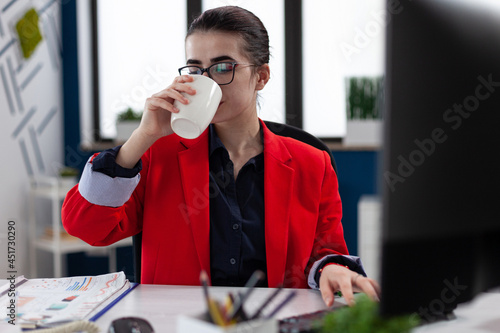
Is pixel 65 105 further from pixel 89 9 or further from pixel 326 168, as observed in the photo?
pixel 326 168

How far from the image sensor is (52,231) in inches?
118

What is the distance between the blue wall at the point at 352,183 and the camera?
3.13 meters

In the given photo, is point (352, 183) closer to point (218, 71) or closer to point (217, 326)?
point (218, 71)

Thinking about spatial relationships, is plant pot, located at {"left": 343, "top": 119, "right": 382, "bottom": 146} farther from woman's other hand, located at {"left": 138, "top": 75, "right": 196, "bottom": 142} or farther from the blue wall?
woman's other hand, located at {"left": 138, "top": 75, "right": 196, "bottom": 142}

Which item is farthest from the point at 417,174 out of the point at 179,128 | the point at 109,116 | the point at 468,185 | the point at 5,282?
the point at 109,116

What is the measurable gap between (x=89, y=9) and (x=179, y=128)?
2901mm

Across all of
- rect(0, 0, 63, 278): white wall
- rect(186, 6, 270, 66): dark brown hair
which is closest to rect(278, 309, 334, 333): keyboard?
rect(186, 6, 270, 66): dark brown hair

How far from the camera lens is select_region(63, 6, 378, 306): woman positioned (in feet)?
3.69

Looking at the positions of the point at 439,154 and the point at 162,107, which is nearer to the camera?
the point at 439,154

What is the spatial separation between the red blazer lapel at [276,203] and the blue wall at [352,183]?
1889 mm

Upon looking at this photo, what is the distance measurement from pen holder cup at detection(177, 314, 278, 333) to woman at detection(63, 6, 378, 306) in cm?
56

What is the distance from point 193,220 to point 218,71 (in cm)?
35

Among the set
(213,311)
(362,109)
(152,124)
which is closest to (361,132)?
(362,109)

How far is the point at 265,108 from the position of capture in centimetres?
334
